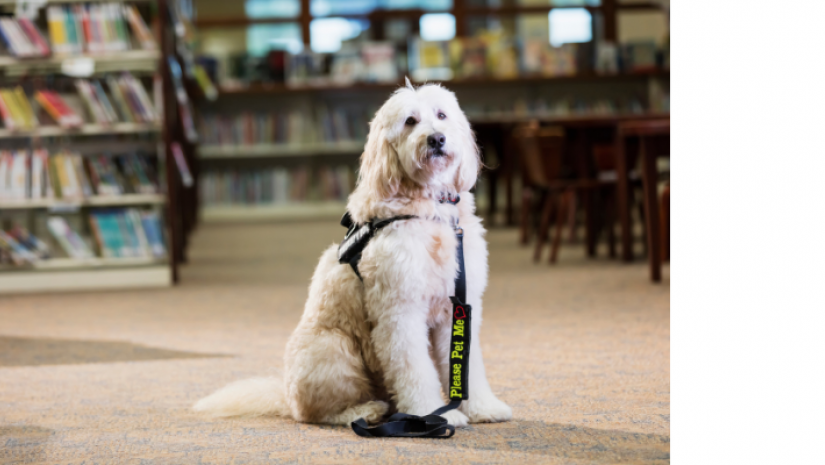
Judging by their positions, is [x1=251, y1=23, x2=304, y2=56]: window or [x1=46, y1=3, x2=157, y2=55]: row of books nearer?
[x1=46, y1=3, x2=157, y2=55]: row of books

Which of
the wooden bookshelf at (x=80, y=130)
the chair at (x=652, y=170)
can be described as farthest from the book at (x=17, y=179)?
the chair at (x=652, y=170)

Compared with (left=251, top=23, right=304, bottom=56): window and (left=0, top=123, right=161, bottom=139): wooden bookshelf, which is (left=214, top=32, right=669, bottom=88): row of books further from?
(left=0, top=123, right=161, bottom=139): wooden bookshelf

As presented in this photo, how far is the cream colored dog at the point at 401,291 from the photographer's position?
1837mm

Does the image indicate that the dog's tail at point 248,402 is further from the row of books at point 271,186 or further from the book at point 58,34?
the row of books at point 271,186

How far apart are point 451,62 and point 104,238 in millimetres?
5068

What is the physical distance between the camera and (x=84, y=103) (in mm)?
4762

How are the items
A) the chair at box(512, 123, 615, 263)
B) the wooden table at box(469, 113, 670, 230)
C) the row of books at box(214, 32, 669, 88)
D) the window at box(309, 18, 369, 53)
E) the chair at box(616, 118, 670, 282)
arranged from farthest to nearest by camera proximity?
the window at box(309, 18, 369, 53), the row of books at box(214, 32, 669, 88), the wooden table at box(469, 113, 670, 230), the chair at box(512, 123, 615, 263), the chair at box(616, 118, 670, 282)

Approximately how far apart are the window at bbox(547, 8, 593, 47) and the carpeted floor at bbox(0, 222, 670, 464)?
17.9ft

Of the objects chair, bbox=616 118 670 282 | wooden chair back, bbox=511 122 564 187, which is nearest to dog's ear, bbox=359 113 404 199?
chair, bbox=616 118 670 282

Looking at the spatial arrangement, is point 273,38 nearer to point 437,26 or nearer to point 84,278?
point 437,26

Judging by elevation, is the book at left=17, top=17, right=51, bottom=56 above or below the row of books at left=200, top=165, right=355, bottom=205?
above

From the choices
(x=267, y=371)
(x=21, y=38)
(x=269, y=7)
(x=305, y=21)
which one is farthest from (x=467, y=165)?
(x=269, y=7)

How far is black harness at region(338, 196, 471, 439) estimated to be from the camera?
1.83 metres
